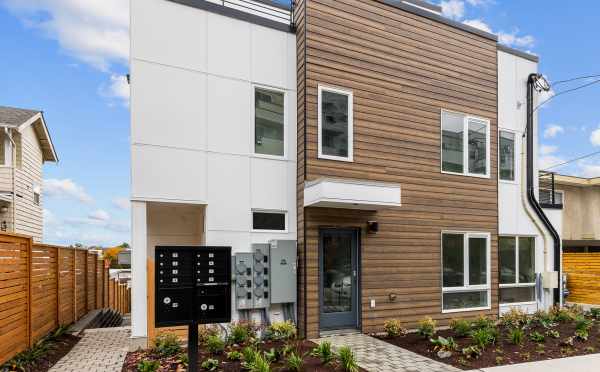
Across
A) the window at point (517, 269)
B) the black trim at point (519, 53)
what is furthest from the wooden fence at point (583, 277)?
the black trim at point (519, 53)

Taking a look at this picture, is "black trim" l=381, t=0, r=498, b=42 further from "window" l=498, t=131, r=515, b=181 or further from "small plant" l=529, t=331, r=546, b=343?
"small plant" l=529, t=331, r=546, b=343

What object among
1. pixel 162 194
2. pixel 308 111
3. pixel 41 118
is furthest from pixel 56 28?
pixel 41 118

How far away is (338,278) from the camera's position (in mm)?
7891

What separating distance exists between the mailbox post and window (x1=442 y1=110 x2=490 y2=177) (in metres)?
6.17

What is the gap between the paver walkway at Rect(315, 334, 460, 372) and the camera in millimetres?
5793

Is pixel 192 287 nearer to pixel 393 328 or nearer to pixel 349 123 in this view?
pixel 393 328

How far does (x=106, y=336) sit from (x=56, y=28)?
599 cm

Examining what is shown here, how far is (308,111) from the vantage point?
25.2 feet

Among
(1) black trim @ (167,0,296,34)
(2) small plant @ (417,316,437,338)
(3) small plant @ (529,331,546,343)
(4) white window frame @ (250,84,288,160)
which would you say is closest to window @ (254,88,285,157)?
(4) white window frame @ (250,84,288,160)

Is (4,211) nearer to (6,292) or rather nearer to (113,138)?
(113,138)

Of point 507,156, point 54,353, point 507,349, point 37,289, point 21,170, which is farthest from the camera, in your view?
point 21,170

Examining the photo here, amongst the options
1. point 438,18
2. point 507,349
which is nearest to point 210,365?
point 507,349

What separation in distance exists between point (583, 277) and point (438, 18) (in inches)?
372

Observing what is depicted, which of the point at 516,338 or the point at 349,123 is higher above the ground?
the point at 349,123
